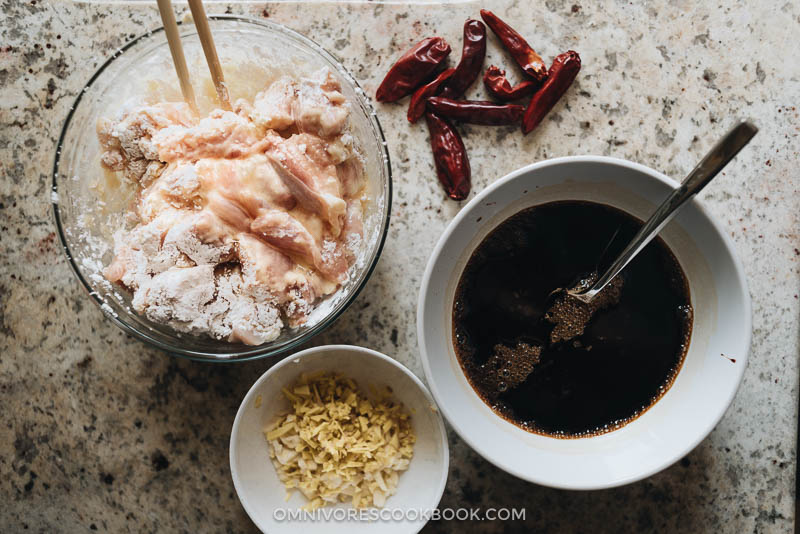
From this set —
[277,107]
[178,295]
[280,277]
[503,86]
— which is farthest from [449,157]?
[178,295]

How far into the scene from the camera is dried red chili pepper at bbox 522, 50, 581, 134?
1.73 m

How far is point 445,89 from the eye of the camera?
5.80 feet

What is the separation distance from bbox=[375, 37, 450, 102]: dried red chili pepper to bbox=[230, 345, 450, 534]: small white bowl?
2.51 feet

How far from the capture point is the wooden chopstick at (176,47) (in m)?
1.34

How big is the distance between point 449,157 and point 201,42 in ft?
2.36

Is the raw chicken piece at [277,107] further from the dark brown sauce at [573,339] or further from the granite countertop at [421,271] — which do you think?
the dark brown sauce at [573,339]

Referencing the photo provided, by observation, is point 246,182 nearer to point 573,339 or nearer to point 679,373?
point 573,339

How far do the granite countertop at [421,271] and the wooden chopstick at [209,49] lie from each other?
0.37 meters

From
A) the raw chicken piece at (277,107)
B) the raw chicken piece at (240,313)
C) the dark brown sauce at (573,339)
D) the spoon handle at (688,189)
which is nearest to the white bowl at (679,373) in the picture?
the dark brown sauce at (573,339)

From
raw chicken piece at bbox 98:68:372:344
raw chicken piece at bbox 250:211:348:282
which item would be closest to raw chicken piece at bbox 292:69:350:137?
raw chicken piece at bbox 98:68:372:344

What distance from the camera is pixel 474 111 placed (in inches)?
68.5

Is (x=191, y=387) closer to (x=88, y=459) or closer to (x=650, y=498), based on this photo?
(x=88, y=459)

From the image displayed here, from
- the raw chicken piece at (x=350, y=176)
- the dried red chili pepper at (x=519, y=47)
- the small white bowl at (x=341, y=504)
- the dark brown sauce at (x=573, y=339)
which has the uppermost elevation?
the dried red chili pepper at (x=519, y=47)

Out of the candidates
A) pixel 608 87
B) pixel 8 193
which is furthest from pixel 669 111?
pixel 8 193
